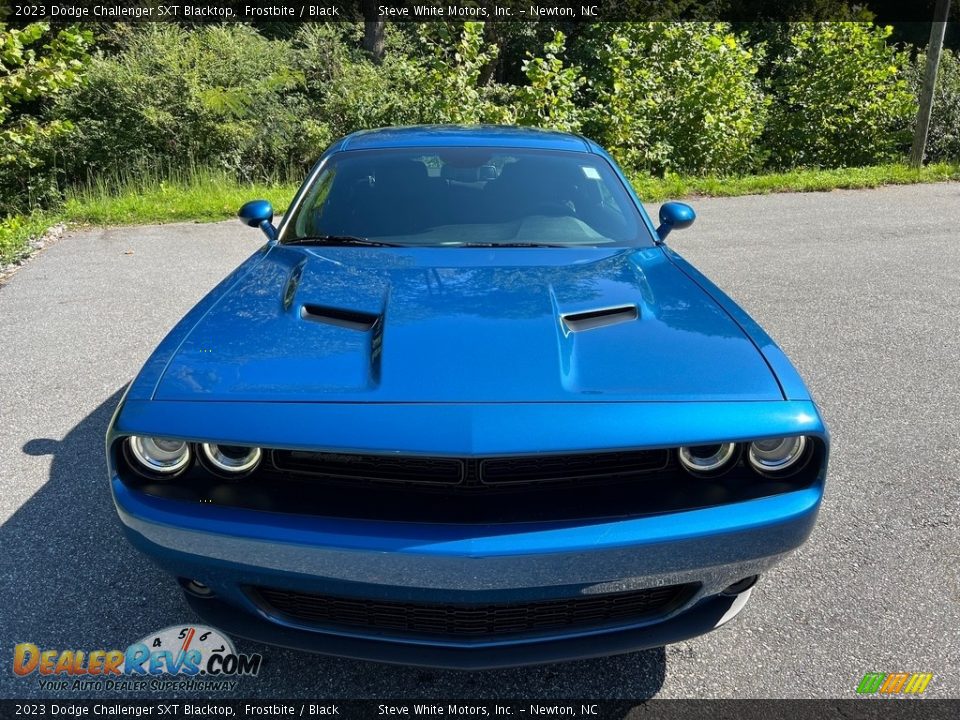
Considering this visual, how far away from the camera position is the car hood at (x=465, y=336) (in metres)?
1.75

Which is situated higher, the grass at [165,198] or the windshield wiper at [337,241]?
the windshield wiper at [337,241]

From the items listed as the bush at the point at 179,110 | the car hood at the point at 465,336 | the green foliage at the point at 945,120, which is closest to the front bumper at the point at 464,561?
the car hood at the point at 465,336

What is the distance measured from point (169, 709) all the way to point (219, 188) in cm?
1032

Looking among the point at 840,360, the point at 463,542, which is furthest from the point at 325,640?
the point at 840,360

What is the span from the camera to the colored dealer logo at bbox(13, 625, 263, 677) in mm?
2078

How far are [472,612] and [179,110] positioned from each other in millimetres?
12428

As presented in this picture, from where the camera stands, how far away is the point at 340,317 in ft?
7.08

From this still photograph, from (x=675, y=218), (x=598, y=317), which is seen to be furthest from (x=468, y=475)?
(x=675, y=218)

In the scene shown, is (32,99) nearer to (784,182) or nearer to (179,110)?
(179,110)

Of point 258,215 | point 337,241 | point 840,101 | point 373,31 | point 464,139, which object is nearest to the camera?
point 337,241

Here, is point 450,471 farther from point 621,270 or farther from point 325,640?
point 621,270

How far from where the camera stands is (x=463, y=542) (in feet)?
5.23

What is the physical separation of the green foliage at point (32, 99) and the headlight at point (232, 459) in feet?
28.9

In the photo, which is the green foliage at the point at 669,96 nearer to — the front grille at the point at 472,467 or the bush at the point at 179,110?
Result: the bush at the point at 179,110
